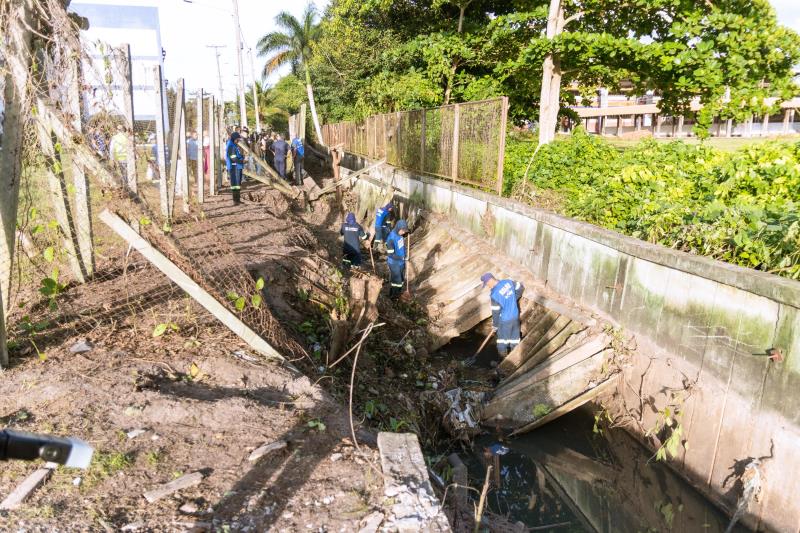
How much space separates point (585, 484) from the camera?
5.46 m

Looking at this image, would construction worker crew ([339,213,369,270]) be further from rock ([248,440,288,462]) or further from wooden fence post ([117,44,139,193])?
rock ([248,440,288,462])

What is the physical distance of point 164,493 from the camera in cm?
289

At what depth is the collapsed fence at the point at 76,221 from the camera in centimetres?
407

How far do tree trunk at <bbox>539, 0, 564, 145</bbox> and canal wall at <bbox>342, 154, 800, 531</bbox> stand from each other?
4.54m

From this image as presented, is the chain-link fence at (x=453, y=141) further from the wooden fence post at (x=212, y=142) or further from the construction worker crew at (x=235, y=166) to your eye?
the wooden fence post at (x=212, y=142)

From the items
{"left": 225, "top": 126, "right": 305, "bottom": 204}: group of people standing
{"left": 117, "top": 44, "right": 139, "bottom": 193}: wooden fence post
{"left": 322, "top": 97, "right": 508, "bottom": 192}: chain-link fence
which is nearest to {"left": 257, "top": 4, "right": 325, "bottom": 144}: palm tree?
{"left": 225, "top": 126, "right": 305, "bottom": 204}: group of people standing

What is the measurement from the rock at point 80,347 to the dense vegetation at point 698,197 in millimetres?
5456

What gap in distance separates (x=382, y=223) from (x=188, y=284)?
7957 mm

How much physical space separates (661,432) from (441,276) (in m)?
4.98

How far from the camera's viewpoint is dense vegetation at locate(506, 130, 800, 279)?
4746mm

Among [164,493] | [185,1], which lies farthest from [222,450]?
[185,1]

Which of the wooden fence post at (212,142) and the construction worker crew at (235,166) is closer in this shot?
the wooden fence post at (212,142)

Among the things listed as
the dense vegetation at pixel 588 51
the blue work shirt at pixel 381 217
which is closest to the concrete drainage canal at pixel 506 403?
the blue work shirt at pixel 381 217

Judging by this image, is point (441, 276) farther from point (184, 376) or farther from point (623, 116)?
point (623, 116)
